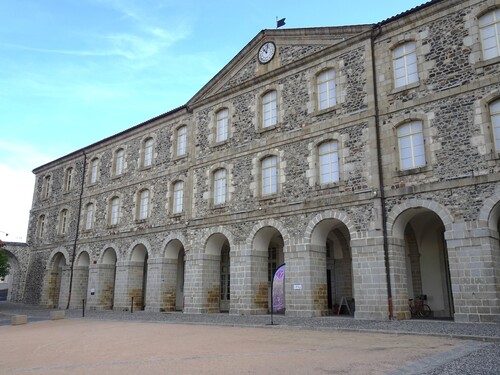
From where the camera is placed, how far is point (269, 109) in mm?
19031

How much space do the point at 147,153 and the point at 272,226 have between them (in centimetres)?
1034

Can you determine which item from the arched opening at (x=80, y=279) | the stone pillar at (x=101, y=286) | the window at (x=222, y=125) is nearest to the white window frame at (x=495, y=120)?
the window at (x=222, y=125)

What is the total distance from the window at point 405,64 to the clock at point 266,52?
5.46 meters

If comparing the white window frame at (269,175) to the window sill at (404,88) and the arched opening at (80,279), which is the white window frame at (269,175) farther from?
the arched opening at (80,279)

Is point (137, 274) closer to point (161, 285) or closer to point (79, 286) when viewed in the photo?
point (161, 285)

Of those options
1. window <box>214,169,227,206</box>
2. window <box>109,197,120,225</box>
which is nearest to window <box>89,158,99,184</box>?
window <box>109,197,120,225</box>

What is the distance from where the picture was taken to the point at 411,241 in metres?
17.6

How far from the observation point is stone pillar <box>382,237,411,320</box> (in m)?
13.9

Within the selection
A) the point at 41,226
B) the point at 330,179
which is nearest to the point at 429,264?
the point at 330,179

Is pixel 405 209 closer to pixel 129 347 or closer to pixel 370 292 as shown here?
pixel 370 292

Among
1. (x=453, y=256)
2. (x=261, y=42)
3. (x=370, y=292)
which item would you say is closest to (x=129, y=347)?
(x=370, y=292)

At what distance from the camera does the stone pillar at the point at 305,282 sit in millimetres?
15844

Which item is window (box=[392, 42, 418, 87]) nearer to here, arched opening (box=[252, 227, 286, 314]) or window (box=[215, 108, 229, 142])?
arched opening (box=[252, 227, 286, 314])

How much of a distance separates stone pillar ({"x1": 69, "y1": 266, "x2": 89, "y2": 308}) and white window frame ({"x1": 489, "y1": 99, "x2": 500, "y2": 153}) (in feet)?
75.5
